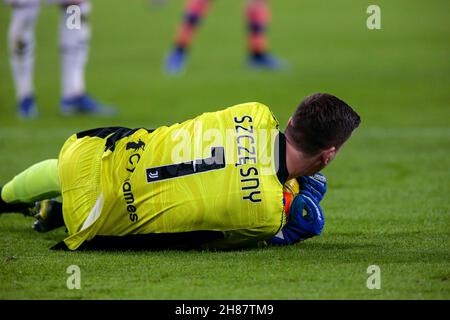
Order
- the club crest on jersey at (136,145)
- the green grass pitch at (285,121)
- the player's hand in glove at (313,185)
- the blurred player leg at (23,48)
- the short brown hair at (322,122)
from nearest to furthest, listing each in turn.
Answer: the green grass pitch at (285,121), the short brown hair at (322,122), the club crest on jersey at (136,145), the player's hand in glove at (313,185), the blurred player leg at (23,48)

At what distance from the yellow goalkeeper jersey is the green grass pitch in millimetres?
178

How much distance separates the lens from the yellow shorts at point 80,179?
506 centimetres

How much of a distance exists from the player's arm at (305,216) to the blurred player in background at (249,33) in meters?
10.1

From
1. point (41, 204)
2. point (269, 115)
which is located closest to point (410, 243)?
point (269, 115)

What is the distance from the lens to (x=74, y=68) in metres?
11.5

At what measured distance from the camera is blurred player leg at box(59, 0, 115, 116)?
11.5 m

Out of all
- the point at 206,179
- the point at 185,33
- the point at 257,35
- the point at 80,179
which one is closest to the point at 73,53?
the point at 185,33

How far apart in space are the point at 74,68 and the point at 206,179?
7032mm
